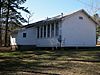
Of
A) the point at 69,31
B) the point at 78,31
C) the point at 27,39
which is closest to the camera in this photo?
the point at 69,31

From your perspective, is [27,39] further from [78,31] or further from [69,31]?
[78,31]

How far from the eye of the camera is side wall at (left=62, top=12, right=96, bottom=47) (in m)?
32.7

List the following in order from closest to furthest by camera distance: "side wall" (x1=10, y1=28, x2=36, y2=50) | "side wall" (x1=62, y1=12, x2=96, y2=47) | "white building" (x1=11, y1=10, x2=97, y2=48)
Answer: "white building" (x1=11, y1=10, x2=97, y2=48)
"side wall" (x1=62, y1=12, x2=96, y2=47)
"side wall" (x1=10, y1=28, x2=36, y2=50)

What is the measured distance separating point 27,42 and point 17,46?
63.6 inches

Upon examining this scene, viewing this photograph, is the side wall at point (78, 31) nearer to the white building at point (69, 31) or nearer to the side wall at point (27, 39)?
the white building at point (69, 31)

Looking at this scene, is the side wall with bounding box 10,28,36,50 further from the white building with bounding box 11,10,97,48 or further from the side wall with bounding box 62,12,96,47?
the side wall with bounding box 62,12,96,47

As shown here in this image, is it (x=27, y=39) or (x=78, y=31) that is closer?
(x=78, y=31)

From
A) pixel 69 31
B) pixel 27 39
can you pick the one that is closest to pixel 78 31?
pixel 69 31

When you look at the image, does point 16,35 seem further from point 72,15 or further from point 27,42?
point 72,15

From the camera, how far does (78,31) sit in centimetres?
3350

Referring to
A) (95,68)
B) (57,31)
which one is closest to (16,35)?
(57,31)

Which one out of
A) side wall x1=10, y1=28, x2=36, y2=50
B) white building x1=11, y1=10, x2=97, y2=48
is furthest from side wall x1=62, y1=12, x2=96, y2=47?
side wall x1=10, y1=28, x2=36, y2=50

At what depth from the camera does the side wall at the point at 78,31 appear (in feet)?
107

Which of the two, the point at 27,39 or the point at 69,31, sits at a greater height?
the point at 69,31
